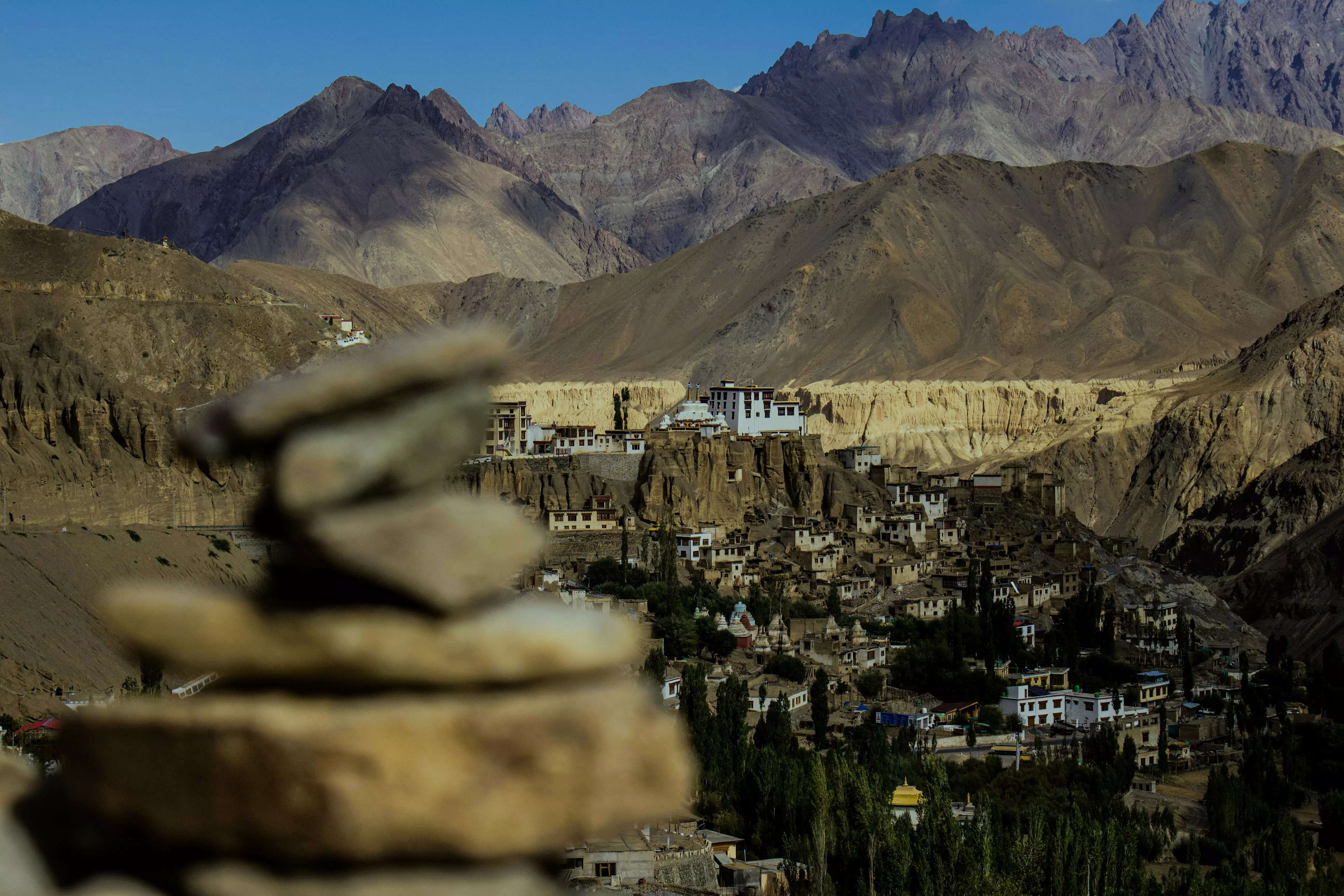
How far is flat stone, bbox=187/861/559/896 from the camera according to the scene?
3.23 m

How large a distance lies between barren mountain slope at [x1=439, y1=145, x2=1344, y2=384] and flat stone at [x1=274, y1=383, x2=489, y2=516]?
145m

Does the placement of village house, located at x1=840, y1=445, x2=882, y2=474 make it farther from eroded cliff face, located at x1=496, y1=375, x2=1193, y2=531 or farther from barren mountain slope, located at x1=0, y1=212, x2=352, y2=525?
barren mountain slope, located at x1=0, y1=212, x2=352, y2=525

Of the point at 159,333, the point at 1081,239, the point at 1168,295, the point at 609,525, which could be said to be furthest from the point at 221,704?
the point at 1081,239

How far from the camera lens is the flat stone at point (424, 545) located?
10.9 feet

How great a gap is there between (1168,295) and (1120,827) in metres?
139

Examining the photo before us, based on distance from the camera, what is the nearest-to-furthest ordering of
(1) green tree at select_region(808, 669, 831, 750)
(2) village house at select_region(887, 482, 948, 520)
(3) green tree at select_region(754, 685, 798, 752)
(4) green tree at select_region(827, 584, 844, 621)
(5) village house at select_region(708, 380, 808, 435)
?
1. (3) green tree at select_region(754, 685, 798, 752)
2. (1) green tree at select_region(808, 669, 831, 750)
3. (4) green tree at select_region(827, 584, 844, 621)
4. (2) village house at select_region(887, 482, 948, 520)
5. (5) village house at select_region(708, 380, 808, 435)

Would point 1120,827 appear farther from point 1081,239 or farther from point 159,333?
point 1081,239

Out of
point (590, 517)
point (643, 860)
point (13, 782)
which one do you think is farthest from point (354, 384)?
point (590, 517)

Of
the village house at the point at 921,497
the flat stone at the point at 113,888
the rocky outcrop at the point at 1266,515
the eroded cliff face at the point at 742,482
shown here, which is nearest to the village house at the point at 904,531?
the eroded cliff face at the point at 742,482

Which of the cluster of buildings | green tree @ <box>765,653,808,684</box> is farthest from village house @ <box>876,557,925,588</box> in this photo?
green tree @ <box>765,653,808,684</box>

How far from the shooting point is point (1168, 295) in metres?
166

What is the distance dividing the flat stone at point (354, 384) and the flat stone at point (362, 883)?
0.87 metres

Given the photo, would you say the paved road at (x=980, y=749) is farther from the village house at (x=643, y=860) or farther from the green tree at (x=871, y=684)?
the village house at (x=643, y=860)

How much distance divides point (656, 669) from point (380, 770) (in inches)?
1666
